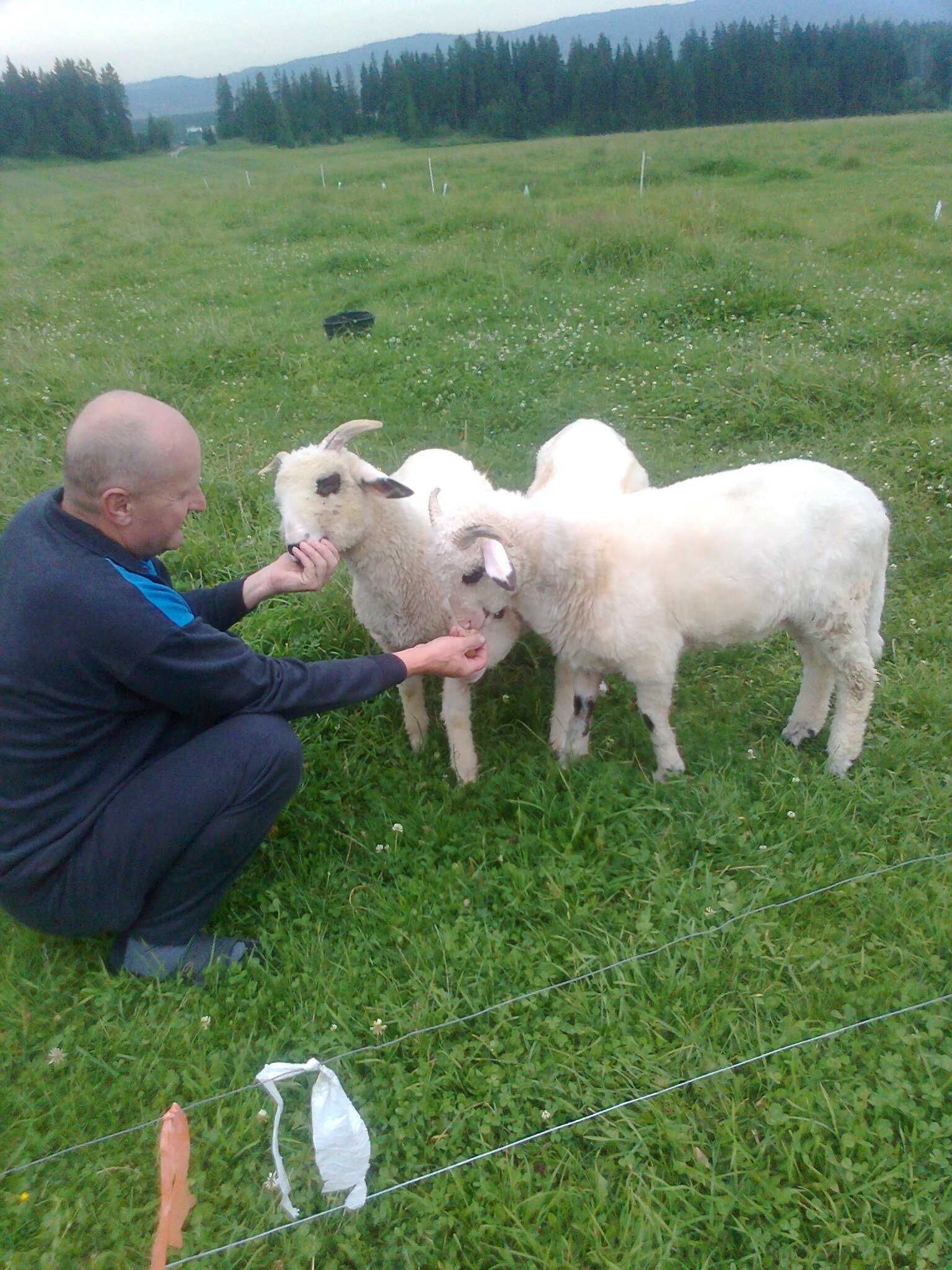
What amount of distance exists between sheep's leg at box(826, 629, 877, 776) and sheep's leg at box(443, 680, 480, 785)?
1541 mm

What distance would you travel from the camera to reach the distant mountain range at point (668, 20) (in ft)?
121

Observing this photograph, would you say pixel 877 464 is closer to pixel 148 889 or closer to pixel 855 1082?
pixel 855 1082

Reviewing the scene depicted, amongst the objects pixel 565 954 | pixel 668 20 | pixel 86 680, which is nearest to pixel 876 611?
pixel 565 954

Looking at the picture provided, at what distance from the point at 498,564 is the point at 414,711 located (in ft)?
3.83

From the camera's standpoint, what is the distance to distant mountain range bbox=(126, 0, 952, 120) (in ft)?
121

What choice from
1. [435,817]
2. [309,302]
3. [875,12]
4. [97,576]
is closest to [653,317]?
[309,302]

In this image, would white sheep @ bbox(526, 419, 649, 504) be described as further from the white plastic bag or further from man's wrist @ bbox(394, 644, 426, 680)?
the white plastic bag

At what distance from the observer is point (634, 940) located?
2.88 m

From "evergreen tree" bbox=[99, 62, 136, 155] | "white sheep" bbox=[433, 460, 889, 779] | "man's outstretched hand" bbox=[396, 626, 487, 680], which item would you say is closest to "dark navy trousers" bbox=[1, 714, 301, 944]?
"man's outstretched hand" bbox=[396, 626, 487, 680]

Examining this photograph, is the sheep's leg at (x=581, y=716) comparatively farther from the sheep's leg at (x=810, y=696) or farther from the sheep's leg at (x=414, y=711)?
the sheep's leg at (x=810, y=696)

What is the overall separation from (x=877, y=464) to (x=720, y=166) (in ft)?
54.8

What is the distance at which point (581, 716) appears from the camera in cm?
383

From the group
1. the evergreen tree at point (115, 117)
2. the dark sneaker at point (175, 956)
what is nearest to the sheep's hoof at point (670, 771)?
the dark sneaker at point (175, 956)

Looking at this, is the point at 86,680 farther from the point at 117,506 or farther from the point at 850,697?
the point at 850,697
